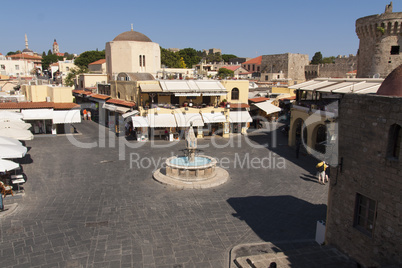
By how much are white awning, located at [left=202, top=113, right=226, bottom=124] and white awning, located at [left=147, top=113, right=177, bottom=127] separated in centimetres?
274

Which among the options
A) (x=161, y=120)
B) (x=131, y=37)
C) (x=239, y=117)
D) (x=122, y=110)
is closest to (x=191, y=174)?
(x=161, y=120)

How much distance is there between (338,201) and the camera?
8.51 meters

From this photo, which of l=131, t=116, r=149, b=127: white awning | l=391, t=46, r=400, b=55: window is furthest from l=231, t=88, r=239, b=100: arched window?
l=391, t=46, r=400, b=55: window

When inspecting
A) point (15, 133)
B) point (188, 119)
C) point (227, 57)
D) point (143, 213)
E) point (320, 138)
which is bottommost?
point (143, 213)

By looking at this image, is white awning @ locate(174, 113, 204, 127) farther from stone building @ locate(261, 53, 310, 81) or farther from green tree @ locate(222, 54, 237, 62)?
green tree @ locate(222, 54, 237, 62)

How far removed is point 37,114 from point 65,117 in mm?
2041

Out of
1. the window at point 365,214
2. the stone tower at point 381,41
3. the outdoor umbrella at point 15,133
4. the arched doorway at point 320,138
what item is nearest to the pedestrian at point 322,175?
the arched doorway at point 320,138

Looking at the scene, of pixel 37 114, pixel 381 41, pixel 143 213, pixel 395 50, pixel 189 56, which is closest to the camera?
pixel 143 213

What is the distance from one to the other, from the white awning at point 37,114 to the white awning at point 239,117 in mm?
14778

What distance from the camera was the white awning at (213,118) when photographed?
24469 mm

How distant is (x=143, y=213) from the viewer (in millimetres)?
11188

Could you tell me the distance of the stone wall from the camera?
6.84 meters

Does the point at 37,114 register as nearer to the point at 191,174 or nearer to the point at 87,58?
the point at 191,174

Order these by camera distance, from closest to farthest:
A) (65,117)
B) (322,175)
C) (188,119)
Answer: (322,175) → (188,119) → (65,117)
